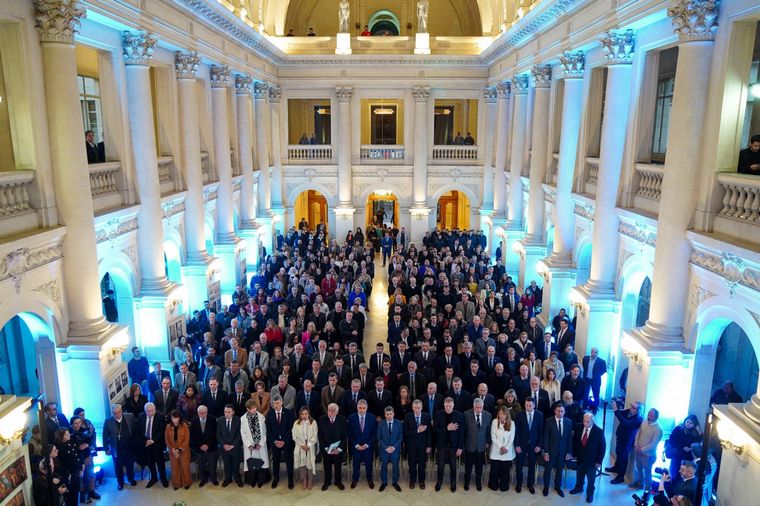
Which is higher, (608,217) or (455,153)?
(455,153)

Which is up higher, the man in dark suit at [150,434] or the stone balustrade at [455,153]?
the stone balustrade at [455,153]

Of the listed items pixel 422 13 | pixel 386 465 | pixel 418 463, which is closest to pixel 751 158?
pixel 418 463

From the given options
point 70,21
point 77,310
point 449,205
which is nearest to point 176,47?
point 70,21

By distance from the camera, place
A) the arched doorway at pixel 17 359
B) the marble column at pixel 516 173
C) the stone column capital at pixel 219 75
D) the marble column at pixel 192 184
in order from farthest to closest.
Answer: the marble column at pixel 516 173 < the stone column capital at pixel 219 75 < the marble column at pixel 192 184 < the arched doorway at pixel 17 359

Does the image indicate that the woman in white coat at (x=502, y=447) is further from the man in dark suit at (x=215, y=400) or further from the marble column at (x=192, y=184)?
the marble column at (x=192, y=184)

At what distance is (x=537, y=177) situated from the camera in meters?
18.3

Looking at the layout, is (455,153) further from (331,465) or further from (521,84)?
(331,465)

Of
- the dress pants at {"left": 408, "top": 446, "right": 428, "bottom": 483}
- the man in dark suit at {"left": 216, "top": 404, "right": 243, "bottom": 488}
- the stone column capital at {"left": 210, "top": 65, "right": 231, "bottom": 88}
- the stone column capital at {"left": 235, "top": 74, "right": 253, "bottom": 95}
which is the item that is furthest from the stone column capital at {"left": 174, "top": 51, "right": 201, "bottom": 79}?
the dress pants at {"left": 408, "top": 446, "right": 428, "bottom": 483}

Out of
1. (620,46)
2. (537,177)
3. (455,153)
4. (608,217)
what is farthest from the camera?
(455,153)

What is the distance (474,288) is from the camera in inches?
685

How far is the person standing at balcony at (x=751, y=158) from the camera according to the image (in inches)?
334

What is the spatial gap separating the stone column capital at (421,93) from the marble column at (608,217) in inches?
557

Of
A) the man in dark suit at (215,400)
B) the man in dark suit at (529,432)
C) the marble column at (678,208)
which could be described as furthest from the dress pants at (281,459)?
the marble column at (678,208)

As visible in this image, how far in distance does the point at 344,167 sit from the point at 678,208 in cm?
1883
